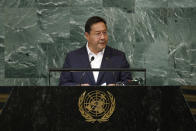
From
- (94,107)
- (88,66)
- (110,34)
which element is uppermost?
(110,34)

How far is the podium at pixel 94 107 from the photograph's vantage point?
7.05 ft

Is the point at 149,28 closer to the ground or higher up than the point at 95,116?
higher up

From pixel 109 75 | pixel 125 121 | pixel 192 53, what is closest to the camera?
pixel 125 121

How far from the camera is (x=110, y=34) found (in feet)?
15.7

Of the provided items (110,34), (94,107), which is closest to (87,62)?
(110,34)

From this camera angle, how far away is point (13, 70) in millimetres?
4875

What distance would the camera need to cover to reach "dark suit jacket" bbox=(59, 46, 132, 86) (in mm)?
3432

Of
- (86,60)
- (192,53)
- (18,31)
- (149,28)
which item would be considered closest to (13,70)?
(18,31)

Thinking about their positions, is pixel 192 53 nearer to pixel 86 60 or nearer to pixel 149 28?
pixel 149 28

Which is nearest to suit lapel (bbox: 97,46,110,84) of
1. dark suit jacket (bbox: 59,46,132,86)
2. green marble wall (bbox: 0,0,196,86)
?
dark suit jacket (bbox: 59,46,132,86)

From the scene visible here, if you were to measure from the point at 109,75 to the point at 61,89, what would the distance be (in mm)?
1344

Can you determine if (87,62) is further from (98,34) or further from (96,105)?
(96,105)

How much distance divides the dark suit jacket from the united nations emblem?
3.58 ft

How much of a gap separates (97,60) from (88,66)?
144 mm
